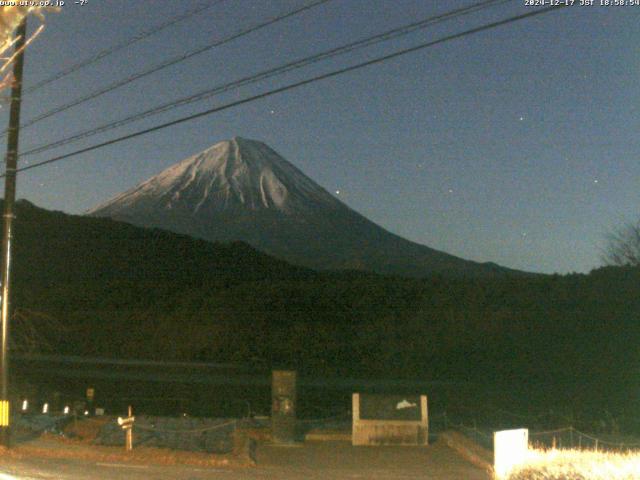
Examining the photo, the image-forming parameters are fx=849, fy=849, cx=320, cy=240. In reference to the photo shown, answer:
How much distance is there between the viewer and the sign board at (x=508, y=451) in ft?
38.2

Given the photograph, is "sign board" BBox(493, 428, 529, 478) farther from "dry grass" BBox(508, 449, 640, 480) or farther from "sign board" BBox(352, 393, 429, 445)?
"sign board" BBox(352, 393, 429, 445)

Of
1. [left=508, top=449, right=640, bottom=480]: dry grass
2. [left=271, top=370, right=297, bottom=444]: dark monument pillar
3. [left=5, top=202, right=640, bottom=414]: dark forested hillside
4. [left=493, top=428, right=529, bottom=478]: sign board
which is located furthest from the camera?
[left=5, top=202, right=640, bottom=414]: dark forested hillside

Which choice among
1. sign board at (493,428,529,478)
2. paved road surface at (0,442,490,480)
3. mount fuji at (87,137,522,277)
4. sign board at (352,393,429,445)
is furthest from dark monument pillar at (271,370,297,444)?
mount fuji at (87,137,522,277)

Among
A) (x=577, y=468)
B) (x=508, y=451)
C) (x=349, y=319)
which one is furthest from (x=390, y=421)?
(x=349, y=319)

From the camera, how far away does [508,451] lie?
12.0 metres

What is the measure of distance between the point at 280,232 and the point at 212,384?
4847 inches

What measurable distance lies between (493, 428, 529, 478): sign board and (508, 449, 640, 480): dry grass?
17cm

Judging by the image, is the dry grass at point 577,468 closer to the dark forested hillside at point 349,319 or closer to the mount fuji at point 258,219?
the dark forested hillside at point 349,319

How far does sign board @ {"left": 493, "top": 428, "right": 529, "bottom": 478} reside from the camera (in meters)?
11.6

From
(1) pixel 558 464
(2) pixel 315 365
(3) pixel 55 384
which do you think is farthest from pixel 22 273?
(1) pixel 558 464

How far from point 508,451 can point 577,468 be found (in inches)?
67.4

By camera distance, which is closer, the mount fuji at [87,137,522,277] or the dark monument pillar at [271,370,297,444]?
the dark monument pillar at [271,370,297,444]

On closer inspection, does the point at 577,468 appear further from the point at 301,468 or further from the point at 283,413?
the point at 283,413

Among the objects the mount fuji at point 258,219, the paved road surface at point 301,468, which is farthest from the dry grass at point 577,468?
the mount fuji at point 258,219
